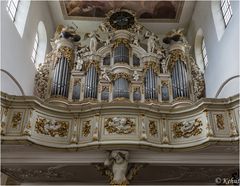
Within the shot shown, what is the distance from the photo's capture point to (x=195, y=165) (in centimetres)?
873

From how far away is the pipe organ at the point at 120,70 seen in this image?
11.3m

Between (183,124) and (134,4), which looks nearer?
(183,124)

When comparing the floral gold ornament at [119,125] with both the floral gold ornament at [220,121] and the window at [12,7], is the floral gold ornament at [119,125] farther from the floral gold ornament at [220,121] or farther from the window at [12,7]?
the window at [12,7]

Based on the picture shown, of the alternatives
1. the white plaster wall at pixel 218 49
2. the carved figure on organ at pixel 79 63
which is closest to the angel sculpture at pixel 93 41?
the carved figure on organ at pixel 79 63

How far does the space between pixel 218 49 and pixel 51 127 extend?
7029 mm

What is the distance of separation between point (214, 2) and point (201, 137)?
23.1 ft

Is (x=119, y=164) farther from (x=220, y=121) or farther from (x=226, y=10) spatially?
(x=226, y=10)

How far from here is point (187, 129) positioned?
852cm

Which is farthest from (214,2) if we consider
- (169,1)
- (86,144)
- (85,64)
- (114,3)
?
(86,144)

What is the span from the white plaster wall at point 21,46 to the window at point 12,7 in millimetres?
579

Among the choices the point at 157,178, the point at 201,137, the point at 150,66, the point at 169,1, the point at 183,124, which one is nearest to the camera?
the point at 201,137

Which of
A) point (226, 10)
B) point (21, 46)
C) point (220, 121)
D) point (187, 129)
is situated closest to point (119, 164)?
point (187, 129)

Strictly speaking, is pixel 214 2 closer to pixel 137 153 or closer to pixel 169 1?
pixel 169 1

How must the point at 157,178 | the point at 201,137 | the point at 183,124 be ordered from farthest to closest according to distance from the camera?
1. the point at 157,178
2. the point at 183,124
3. the point at 201,137
